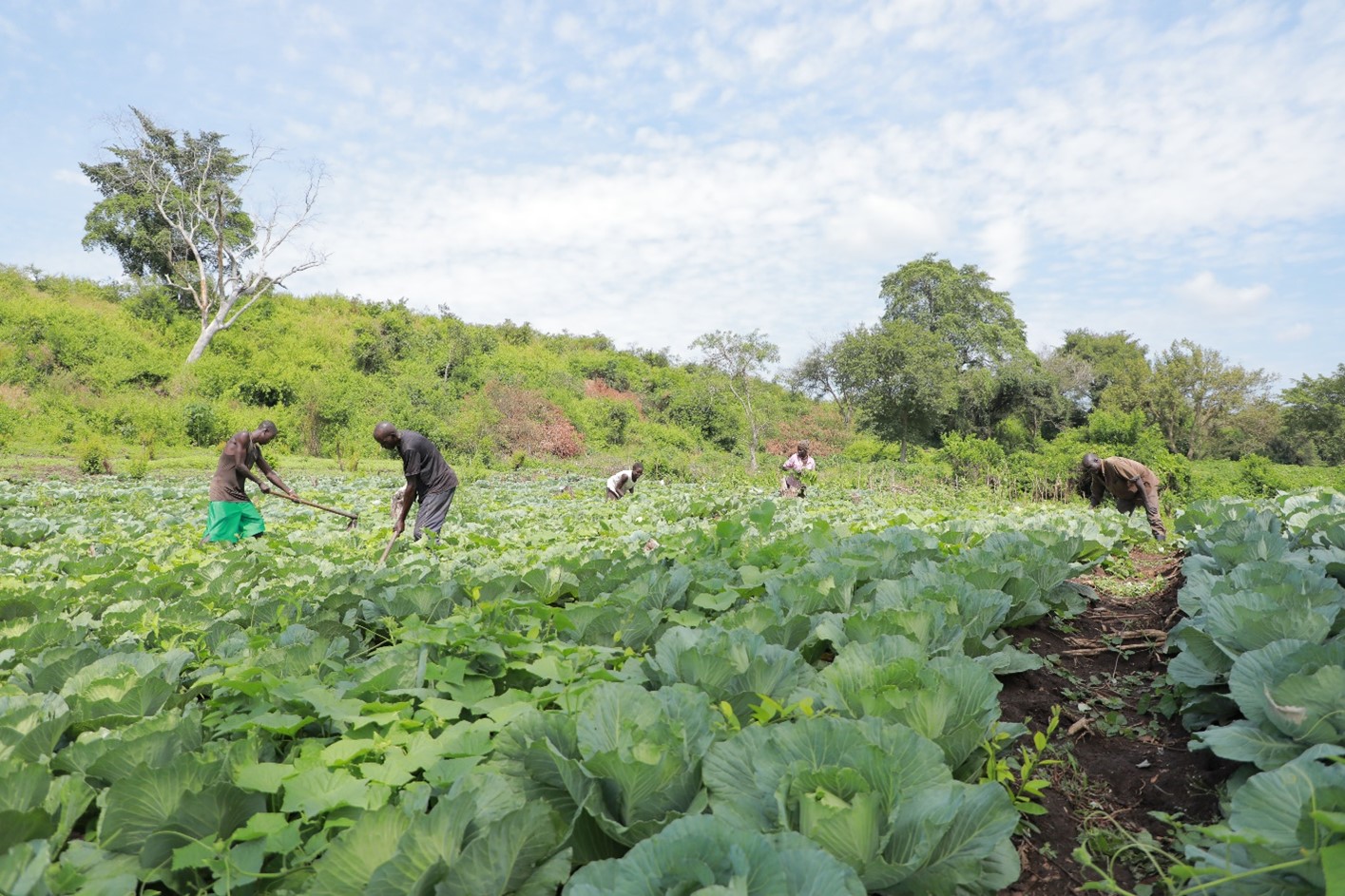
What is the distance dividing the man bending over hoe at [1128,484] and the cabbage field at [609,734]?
17.0 ft

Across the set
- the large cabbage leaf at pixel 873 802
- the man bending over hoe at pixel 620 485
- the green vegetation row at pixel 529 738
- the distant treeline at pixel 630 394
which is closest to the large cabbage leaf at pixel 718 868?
the green vegetation row at pixel 529 738

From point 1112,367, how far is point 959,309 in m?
11.1

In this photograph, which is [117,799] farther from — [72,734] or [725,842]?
[725,842]

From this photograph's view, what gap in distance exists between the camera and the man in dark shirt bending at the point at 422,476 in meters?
6.85

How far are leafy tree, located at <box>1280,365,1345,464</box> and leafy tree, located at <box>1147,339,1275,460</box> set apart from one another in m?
2.94

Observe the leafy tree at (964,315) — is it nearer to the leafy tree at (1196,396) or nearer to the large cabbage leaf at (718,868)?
the leafy tree at (1196,396)

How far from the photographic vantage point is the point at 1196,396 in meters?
36.9

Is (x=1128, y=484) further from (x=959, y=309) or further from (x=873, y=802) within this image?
(x=959, y=309)

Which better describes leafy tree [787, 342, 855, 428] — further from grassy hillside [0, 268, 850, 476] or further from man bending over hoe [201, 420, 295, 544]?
man bending over hoe [201, 420, 295, 544]

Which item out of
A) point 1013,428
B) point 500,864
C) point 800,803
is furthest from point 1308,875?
point 1013,428

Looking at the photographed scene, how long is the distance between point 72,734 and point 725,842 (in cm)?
166

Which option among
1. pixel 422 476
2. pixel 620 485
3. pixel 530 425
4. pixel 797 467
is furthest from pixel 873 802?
pixel 530 425

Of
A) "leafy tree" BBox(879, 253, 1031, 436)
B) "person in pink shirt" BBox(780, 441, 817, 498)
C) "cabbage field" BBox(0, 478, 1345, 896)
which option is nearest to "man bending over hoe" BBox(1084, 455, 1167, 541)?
"person in pink shirt" BBox(780, 441, 817, 498)

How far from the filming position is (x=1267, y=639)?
1672mm
